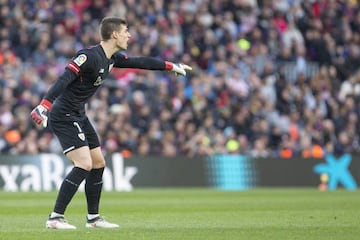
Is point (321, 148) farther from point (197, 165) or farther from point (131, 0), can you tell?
point (131, 0)

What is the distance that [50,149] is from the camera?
23.8 meters

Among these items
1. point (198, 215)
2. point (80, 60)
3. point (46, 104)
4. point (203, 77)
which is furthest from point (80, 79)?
point (203, 77)

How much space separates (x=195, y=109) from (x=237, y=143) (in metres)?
1.44

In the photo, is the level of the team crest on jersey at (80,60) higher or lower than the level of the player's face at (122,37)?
lower

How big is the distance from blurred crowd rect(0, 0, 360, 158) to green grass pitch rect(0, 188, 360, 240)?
378cm

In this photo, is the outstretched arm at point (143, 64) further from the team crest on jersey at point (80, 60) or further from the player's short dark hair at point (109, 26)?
the team crest on jersey at point (80, 60)

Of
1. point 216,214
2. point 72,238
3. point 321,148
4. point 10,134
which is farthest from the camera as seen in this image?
point 321,148

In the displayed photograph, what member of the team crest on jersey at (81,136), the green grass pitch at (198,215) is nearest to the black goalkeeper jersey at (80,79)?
the team crest on jersey at (81,136)

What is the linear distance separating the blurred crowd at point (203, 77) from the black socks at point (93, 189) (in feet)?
39.0

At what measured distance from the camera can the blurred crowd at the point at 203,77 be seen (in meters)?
24.7

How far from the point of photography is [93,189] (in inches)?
464

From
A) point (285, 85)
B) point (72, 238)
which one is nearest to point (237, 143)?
point (285, 85)

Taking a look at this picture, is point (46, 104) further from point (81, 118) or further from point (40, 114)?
point (81, 118)

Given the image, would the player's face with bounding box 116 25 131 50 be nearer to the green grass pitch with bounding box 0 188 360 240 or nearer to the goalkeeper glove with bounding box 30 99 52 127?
the goalkeeper glove with bounding box 30 99 52 127
